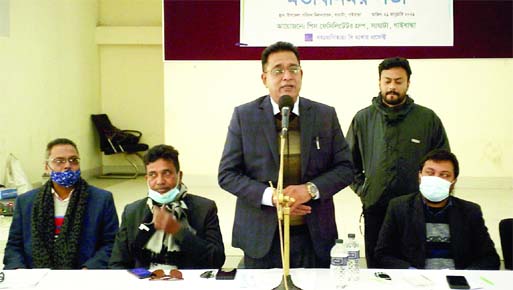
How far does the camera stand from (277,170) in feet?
8.41

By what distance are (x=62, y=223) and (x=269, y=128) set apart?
124cm

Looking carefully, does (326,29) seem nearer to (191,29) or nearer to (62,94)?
(191,29)

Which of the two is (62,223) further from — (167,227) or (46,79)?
(46,79)

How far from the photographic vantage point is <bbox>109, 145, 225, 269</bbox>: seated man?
8.43 feet

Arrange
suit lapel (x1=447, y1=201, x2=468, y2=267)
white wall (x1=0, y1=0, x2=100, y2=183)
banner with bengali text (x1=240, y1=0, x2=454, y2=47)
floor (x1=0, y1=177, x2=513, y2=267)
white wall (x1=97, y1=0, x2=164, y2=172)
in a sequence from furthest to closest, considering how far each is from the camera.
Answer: white wall (x1=97, y1=0, x2=164, y2=172) < white wall (x1=0, y1=0, x2=100, y2=183) < banner with bengali text (x1=240, y1=0, x2=454, y2=47) < floor (x1=0, y1=177, x2=513, y2=267) < suit lapel (x1=447, y1=201, x2=468, y2=267)

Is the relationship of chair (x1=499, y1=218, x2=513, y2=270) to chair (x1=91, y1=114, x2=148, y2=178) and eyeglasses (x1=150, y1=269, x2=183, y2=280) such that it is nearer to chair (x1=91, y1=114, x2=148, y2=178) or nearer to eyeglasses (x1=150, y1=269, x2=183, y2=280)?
eyeglasses (x1=150, y1=269, x2=183, y2=280)

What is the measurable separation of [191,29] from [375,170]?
370cm

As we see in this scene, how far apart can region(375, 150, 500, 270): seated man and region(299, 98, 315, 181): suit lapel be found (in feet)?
2.00

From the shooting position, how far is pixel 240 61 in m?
6.91

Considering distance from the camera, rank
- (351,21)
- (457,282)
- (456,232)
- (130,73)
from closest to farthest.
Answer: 1. (457,282)
2. (456,232)
3. (351,21)
4. (130,73)

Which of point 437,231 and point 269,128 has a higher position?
point 269,128

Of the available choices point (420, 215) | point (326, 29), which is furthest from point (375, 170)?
point (326, 29)

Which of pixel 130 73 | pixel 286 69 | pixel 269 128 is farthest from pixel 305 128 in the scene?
pixel 130 73

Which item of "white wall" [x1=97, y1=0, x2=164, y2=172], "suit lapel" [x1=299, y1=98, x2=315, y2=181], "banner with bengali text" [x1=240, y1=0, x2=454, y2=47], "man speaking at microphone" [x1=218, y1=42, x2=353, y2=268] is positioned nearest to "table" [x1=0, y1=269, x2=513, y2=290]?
"man speaking at microphone" [x1=218, y1=42, x2=353, y2=268]
